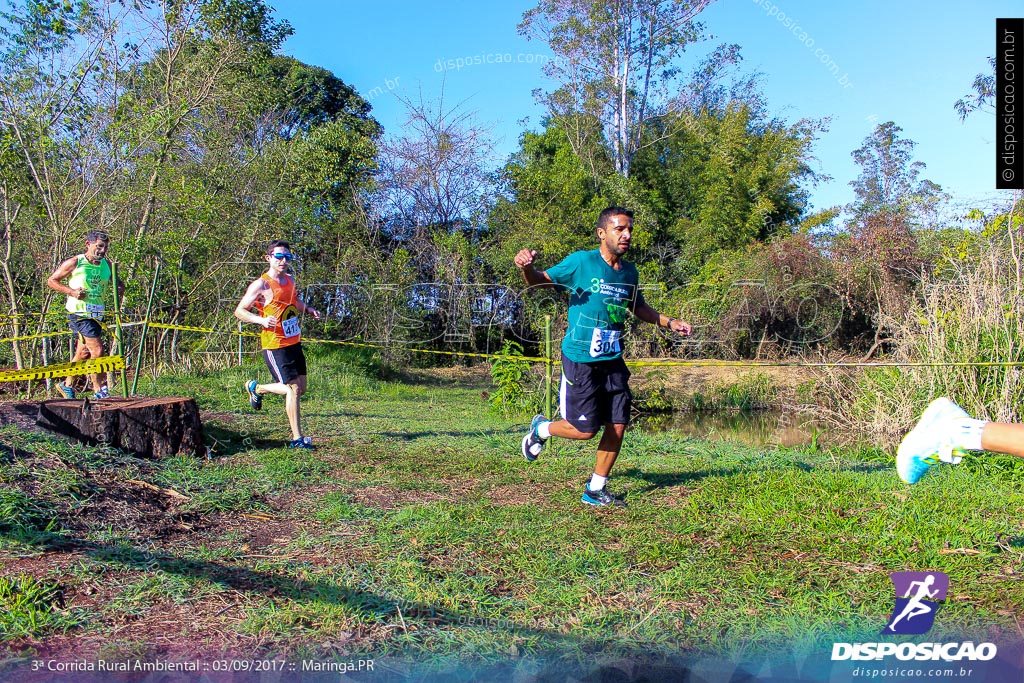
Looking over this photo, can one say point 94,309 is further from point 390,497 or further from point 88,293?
point 390,497

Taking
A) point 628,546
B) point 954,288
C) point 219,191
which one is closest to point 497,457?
point 628,546

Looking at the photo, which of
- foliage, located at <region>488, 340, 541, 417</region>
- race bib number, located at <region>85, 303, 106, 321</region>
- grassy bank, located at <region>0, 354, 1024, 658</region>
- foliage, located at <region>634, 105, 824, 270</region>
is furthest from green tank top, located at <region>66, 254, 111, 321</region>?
foliage, located at <region>634, 105, 824, 270</region>

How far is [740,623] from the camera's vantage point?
339cm

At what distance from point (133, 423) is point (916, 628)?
5017 millimetres

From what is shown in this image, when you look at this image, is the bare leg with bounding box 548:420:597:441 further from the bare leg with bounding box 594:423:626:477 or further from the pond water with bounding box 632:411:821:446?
the pond water with bounding box 632:411:821:446

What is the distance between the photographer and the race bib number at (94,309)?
7.80 meters

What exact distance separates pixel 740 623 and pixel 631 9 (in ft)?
69.2

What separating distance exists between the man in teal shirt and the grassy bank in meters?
0.49

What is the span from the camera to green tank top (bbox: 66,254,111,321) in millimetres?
7793

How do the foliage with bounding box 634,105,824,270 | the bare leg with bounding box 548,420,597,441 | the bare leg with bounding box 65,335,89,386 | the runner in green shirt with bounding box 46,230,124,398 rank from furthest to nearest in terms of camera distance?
the foliage with bounding box 634,105,824,270
the bare leg with bounding box 65,335,89,386
the runner in green shirt with bounding box 46,230,124,398
the bare leg with bounding box 548,420,597,441

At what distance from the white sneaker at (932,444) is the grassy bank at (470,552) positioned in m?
0.46

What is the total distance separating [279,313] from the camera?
258 inches

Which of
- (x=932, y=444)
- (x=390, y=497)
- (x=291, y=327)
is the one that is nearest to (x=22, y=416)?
(x=291, y=327)

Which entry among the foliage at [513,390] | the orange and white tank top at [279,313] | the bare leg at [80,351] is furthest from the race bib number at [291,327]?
the foliage at [513,390]
